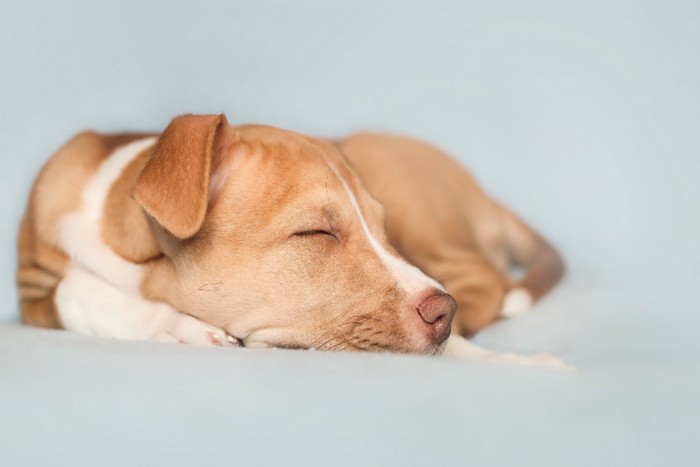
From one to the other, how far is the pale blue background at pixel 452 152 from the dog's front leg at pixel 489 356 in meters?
0.11

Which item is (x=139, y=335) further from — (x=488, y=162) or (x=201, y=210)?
(x=488, y=162)

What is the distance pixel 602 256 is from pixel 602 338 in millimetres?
956

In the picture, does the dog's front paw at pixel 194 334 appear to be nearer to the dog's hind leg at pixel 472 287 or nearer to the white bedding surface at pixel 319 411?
the white bedding surface at pixel 319 411

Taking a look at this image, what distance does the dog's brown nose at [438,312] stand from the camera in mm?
2760

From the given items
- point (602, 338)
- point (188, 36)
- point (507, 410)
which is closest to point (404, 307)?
point (507, 410)

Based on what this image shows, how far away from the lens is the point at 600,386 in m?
2.66

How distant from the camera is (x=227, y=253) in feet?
9.41

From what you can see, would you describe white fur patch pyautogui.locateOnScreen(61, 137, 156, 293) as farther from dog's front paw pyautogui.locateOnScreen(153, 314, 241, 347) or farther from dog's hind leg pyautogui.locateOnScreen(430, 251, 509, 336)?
dog's hind leg pyautogui.locateOnScreen(430, 251, 509, 336)

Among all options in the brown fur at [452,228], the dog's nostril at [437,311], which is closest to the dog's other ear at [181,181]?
the dog's nostril at [437,311]

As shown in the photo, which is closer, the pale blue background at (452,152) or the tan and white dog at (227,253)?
the pale blue background at (452,152)

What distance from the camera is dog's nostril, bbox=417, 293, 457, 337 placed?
2.76 meters

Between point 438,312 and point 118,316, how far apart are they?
41.5 inches

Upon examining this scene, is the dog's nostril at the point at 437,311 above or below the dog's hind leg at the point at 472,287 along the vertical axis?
above

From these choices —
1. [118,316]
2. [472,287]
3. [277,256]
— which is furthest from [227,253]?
[472,287]
